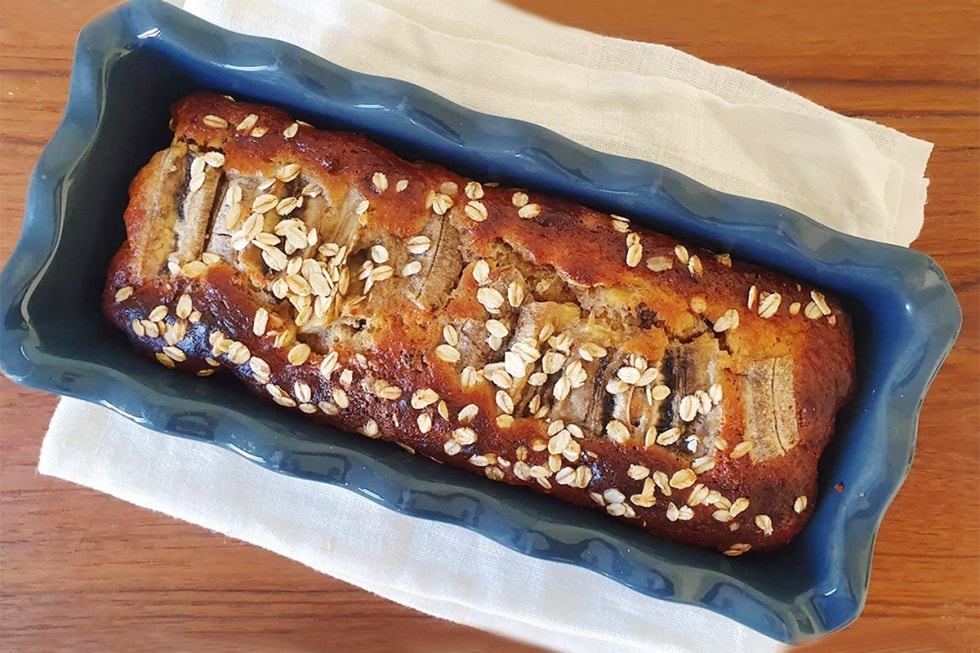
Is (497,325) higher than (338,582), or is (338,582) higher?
Answer: (497,325)

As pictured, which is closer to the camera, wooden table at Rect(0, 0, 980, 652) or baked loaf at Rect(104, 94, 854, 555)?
baked loaf at Rect(104, 94, 854, 555)

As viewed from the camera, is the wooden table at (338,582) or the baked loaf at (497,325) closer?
the baked loaf at (497,325)

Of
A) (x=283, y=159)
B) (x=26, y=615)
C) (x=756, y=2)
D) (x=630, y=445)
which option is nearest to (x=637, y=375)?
(x=630, y=445)

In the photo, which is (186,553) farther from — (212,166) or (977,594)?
(977,594)

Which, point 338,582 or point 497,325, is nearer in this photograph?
point 497,325
